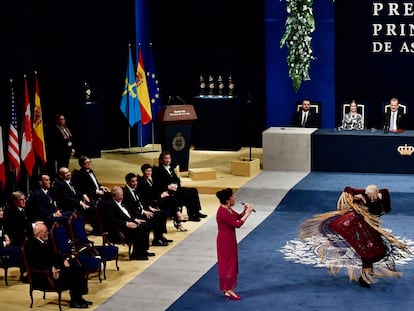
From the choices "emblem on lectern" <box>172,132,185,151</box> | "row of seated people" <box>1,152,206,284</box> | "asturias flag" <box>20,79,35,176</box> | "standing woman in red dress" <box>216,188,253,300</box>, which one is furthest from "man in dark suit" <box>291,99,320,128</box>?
"standing woman in red dress" <box>216,188,253,300</box>

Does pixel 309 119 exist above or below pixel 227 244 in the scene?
above

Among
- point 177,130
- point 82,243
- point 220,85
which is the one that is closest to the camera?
point 82,243

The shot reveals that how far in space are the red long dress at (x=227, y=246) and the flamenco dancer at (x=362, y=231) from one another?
1.08m

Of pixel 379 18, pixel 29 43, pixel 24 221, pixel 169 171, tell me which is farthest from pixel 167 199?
pixel 379 18

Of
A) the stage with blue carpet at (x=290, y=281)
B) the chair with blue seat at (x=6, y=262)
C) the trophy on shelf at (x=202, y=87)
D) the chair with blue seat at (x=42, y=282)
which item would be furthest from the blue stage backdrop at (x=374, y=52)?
the chair with blue seat at (x=42, y=282)

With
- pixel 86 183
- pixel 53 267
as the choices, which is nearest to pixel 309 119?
pixel 86 183

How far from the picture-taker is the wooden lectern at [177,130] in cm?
1791

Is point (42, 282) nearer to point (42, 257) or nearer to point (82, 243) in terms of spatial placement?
point (42, 257)

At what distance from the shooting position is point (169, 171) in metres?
15.0

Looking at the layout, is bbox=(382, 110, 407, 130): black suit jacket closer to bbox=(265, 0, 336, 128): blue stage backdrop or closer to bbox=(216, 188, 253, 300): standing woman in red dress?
bbox=(265, 0, 336, 128): blue stage backdrop

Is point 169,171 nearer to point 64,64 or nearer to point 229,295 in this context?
point 229,295

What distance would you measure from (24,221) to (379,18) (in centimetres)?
981

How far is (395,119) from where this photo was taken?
1864cm

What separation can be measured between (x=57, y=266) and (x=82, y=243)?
1.26 meters
